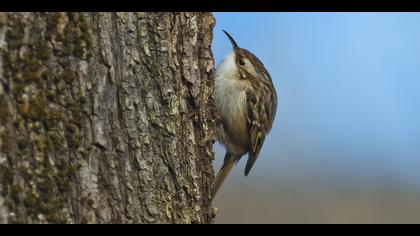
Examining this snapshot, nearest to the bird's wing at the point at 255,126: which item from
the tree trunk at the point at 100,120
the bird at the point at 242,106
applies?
the bird at the point at 242,106

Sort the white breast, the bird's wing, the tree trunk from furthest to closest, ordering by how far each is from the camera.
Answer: the bird's wing, the white breast, the tree trunk

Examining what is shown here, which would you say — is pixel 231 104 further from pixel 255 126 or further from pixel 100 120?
pixel 100 120

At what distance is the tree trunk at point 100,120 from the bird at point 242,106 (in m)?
0.92

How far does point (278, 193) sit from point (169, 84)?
326 cm

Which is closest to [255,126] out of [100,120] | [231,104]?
[231,104]

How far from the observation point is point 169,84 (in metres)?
2.21

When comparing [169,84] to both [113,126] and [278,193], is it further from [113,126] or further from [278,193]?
[278,193]

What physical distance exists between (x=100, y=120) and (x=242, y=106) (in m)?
1.43

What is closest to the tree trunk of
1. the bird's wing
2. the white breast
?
the white breast

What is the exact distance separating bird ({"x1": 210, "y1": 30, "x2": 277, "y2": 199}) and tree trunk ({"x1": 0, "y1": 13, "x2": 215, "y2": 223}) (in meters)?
0.92

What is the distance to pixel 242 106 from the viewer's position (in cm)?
338

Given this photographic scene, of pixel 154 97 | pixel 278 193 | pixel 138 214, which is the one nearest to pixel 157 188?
pixel 138 214

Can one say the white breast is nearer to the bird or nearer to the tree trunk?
the bird

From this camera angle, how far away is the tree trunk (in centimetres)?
190
